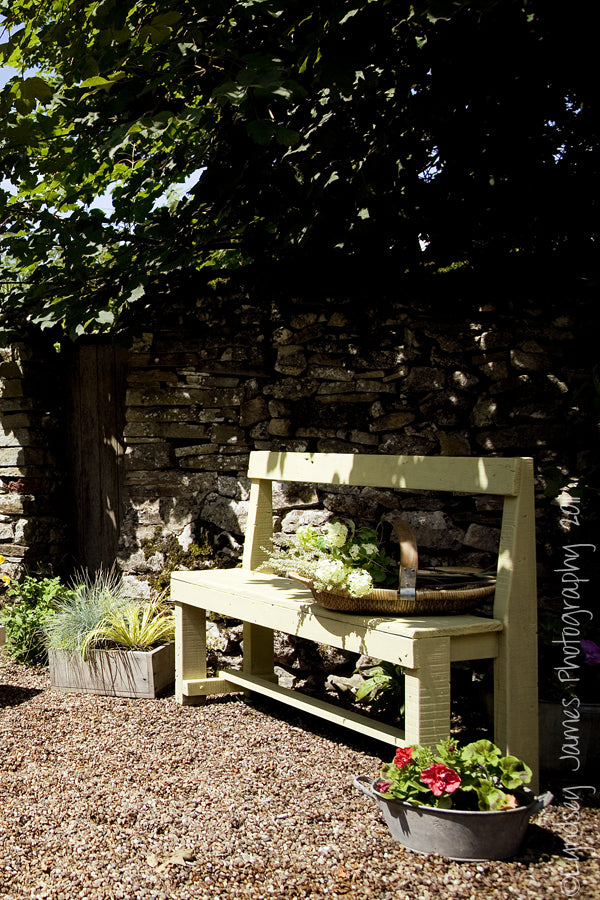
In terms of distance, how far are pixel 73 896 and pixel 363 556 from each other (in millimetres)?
1565

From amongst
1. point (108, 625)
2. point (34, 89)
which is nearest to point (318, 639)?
point (108, 625)

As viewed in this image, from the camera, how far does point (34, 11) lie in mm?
4223

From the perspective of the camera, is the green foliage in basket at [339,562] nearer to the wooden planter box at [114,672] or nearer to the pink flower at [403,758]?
the pink flower at [403,758]

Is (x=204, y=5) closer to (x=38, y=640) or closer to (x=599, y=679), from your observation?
(x=599, y=679)

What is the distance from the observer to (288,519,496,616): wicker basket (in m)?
2.83

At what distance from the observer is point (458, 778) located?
237cm

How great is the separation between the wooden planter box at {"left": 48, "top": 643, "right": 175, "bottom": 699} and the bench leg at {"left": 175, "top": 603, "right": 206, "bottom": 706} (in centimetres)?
18

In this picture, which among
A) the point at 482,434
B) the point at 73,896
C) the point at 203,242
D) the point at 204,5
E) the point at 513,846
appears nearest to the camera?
the point at 73,896

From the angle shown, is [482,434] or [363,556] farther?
[482,434]

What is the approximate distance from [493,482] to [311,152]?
203cm

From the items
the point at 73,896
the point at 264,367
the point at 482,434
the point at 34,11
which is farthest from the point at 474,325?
the point at 73,896

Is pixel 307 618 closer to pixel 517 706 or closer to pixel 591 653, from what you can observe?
pixel 517 706

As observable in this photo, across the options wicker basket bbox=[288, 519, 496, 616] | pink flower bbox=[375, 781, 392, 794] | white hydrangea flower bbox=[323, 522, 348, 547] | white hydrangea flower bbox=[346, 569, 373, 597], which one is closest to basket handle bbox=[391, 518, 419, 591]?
wicker basket bbox=[288, 519, 496, 616]

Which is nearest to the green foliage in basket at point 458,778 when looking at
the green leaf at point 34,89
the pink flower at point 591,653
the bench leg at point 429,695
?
the bench leg at point 429,695
